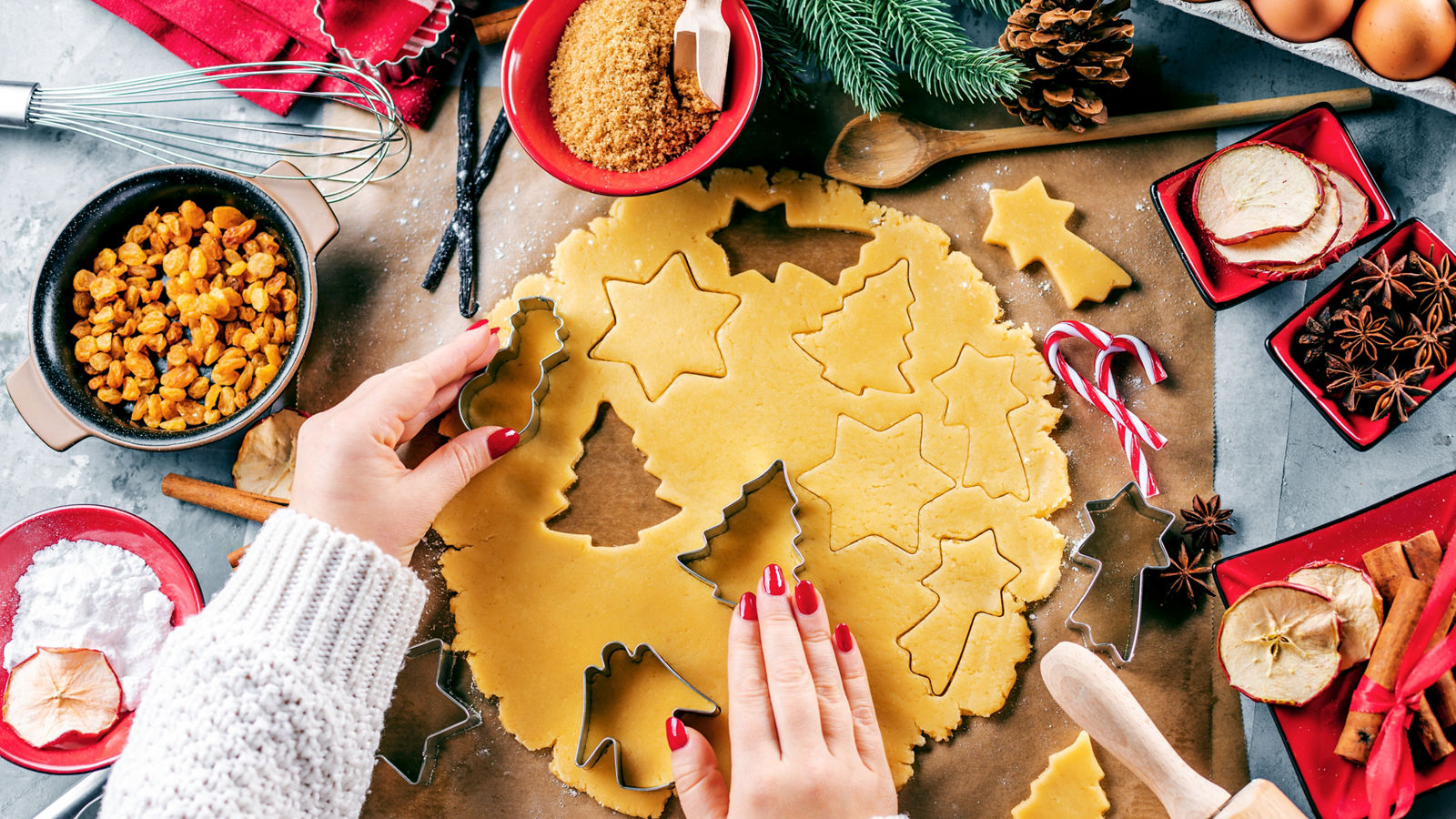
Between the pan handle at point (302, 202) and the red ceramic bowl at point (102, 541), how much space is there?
0.54 m

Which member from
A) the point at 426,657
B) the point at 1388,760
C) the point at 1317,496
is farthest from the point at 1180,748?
the point at 426,657

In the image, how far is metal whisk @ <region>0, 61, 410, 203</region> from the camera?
1.52m

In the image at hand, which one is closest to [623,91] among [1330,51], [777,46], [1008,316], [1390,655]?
[777,46]

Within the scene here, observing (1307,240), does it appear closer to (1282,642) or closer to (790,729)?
(1282,642)

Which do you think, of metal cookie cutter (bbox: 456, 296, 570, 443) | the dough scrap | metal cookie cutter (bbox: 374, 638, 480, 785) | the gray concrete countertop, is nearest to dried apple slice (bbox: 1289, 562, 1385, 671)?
the gray concrete countertop

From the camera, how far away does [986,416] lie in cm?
146

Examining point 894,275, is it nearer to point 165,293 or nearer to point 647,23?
point 647,23

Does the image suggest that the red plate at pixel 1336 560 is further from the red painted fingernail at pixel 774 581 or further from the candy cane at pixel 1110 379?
the red painted fingernail at pixel 774 581

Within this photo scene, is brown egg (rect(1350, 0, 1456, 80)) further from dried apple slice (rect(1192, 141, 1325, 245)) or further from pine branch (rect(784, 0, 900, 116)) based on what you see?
pine branch (rect(784, 0, 900, 116))

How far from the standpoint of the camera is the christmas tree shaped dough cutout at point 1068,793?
4.58ft

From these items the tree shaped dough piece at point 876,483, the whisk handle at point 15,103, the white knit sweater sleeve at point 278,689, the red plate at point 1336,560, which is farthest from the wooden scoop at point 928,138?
the whisk handle at point 15,103

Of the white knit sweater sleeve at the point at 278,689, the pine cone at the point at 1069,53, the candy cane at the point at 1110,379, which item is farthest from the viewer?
the candy cane at the point at 1110,379

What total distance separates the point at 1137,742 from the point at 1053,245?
32.0 inches

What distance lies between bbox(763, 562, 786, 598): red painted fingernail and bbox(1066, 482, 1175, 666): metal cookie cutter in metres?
0.51
